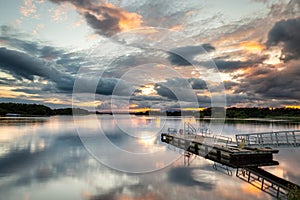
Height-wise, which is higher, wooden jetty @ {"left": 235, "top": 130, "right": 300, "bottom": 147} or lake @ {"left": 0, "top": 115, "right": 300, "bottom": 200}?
wooden jetty @ {"left": 235, "top": 130, "right": 300, "bottom": 147}

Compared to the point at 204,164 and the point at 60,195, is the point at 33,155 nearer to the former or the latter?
the point at 60,195

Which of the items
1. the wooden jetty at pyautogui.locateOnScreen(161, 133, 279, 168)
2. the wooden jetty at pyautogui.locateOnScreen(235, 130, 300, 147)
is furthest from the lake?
the wooden jetty at pyautogui.locateOnScreen(235, 130, 300, 147)

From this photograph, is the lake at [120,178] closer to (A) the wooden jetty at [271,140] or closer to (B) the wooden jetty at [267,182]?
(B) the wooden jetty at [267,182]

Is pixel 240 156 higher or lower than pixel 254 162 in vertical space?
higher

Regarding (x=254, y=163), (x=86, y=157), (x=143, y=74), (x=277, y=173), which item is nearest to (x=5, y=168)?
(x=86, y=157)

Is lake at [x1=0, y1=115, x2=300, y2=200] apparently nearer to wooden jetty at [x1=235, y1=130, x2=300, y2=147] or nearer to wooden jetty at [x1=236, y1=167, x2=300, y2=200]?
wooden jetty at [x1=236, y1=167, x2=300, y2=200]

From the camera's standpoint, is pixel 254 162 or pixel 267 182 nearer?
pixel 267 182

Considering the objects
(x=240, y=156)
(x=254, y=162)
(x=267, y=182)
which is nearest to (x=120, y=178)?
(x=240, y=156)

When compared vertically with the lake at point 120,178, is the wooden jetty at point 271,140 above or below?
above

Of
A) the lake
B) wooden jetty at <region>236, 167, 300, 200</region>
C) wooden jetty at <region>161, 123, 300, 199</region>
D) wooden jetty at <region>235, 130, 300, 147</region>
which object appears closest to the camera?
the lake

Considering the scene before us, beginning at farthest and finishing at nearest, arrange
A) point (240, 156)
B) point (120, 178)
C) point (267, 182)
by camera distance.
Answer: point (240, 156) → point (120, 178) → point (267, 182)

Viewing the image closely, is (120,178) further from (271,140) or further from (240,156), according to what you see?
(271,140)

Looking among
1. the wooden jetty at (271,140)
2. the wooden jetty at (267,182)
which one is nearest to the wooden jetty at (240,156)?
the wooden jetty at (267,182)

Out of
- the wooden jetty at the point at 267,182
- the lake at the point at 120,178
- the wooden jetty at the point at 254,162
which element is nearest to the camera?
the lake at the point at 120,178
